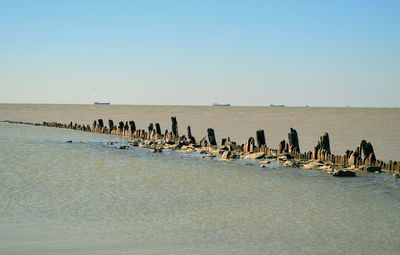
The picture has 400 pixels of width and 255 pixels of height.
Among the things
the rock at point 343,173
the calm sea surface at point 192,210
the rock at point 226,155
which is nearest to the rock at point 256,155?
the rock at point 226,155

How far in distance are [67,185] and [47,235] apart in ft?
22.1

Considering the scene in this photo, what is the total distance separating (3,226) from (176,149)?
1983 cm

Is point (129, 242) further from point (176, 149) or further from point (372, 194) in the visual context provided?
point (176, 149)

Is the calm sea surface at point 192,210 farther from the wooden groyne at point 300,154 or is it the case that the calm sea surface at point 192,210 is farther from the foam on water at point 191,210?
the wooden groyne at point 300,154

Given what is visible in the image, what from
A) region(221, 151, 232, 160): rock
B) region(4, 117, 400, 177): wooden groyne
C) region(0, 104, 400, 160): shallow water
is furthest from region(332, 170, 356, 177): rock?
region(0, 104, 400, 160): shallow water

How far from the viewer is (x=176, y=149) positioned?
3064cm

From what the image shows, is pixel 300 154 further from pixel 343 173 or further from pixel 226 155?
pixel 343 173

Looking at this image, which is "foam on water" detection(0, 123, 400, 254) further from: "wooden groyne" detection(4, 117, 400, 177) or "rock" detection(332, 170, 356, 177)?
"wooden groyne" detection(4, 117, 400, 177)

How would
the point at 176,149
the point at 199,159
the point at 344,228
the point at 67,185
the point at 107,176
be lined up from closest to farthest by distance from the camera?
the point at 344,228 → the point at 67,185 → the point at 107,176 → the point at 199,159 → the point at 176,149

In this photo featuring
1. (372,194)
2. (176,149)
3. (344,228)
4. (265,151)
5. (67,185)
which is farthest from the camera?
(176,149)

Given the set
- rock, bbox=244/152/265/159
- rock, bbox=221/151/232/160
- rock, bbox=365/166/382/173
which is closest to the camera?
rock, bbox=365/166/382/173

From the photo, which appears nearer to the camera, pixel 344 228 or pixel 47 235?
pixel 47 235

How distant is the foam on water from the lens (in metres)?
10.0

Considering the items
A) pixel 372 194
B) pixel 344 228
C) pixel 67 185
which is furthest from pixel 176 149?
pixel 344 228
